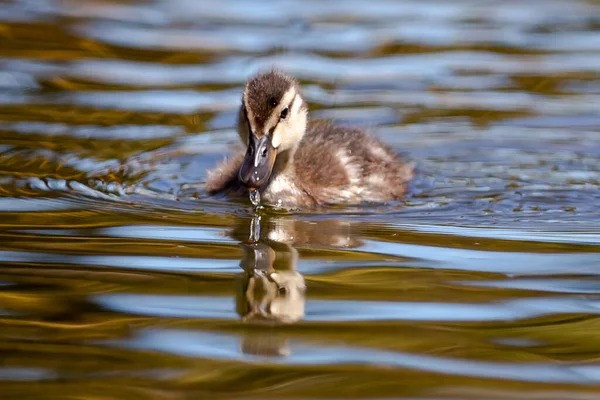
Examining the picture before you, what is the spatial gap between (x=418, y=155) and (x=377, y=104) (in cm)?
115

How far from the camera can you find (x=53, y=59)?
9.48 m

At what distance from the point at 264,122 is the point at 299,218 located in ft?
1.63

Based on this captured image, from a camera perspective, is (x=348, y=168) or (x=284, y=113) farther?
(x=348, y=168)

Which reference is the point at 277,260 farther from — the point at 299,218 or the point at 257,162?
the point at 257,162

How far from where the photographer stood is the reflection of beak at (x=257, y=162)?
221 inches

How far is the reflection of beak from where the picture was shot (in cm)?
562

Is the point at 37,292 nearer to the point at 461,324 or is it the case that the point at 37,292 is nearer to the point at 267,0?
the point at 461,324

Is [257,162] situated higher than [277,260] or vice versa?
[257,162]

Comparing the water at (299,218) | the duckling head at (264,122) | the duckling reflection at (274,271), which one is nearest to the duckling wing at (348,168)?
the water at (299,218)

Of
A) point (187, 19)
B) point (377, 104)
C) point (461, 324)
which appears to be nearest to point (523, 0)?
point (187, 19)

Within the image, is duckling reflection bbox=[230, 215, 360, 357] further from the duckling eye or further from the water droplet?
the duckling eye

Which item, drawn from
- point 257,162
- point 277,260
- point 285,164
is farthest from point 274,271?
point 285,164

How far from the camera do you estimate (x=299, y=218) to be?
5672 millimetres

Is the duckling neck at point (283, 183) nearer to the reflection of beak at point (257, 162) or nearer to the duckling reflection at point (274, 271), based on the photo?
the reflection of beak at point (257, 162)
